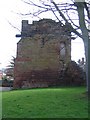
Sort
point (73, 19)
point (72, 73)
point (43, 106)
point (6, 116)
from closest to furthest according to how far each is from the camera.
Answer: point (6, 116), point (43, 106), point (73, 19), point (72, 73)

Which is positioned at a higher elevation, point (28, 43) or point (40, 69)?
point (28, 43)

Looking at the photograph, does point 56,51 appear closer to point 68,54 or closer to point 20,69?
point 68,54

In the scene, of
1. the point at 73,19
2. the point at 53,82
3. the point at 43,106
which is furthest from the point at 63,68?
the point at 43,106

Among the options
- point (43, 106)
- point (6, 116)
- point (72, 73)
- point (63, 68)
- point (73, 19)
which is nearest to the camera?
point (6, 116)

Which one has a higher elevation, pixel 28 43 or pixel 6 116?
pixel 28 43

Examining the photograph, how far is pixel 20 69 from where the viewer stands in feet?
109

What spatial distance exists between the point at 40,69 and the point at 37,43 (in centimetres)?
280

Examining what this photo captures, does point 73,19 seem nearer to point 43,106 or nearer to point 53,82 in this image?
point 43,106

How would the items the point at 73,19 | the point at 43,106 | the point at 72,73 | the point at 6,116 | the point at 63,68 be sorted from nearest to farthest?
the point at 6,116, the point at 43,106, the point at 73,19, the point at 72,73, the point at 63,68

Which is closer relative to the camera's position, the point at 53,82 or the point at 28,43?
the point at 53,82

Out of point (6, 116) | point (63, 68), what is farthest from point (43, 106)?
point (63, 68)

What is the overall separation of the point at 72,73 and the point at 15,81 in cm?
713

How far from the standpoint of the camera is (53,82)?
30641 mm

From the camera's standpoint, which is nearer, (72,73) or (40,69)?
(72,73)
